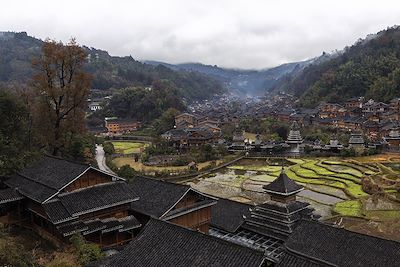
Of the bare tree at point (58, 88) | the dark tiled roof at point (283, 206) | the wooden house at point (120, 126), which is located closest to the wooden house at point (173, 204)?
the dark tiled roof at point (283, 206)

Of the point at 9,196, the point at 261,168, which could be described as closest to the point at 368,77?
the point at 261,168

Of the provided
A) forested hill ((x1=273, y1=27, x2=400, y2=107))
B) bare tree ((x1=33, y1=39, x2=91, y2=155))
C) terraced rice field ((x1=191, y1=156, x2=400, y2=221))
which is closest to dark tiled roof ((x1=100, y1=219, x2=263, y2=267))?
bare tree ((x1=33, y1=39, x2=91, y2=155))

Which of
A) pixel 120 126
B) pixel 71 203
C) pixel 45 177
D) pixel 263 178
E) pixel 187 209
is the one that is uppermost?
pixel 45 177

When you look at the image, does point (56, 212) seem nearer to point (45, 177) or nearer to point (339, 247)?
point (45, 177)

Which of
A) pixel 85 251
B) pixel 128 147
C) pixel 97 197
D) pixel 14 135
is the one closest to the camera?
pixel 85 251

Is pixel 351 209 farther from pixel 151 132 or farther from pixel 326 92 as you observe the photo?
pixel 326 92

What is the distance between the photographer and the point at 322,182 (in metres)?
45.2

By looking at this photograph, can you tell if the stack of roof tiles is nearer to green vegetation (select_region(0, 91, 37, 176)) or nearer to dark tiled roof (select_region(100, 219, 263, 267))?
dark tiled roof (select_region(100, 219, 263, 267))

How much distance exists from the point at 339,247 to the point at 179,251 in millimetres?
7193

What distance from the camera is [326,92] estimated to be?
110125mm

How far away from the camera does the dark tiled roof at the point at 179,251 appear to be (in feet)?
43.2

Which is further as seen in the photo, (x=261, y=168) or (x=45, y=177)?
(x=261, y=168)

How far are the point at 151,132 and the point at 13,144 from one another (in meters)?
62.8

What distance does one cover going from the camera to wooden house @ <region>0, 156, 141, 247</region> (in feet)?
64.2
